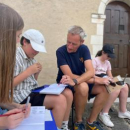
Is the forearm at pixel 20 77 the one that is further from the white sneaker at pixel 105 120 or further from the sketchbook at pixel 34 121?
the white sneaker at pixel 105 120

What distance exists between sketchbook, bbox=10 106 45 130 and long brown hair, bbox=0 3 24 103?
222 mm

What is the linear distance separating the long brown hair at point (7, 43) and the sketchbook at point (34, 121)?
0.22 meters

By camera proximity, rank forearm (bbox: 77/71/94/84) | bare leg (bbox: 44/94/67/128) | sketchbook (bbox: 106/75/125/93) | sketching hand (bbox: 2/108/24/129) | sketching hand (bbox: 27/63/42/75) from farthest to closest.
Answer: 1. sketchbook (bbox: 106/75/125/93)
2. forearm (bbox: 77/71/94/84)
3. sketching hand (bbox: 27/63/42/75)
4. bare leg (bbox: 44/94/67/128)
5. sketching hand (bbox: 2/108/24/129)

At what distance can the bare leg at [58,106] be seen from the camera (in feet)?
5.71

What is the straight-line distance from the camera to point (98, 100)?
2305 millimetres

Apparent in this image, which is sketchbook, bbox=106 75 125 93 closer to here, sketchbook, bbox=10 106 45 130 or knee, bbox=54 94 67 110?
knee, bbox=54 94 67 110

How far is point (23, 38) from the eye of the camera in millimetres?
1939

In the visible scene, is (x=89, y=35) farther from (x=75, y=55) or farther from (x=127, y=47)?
(x=75, y=55)

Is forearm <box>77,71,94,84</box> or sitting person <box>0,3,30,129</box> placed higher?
sitting person <box>0,3,30,129</box>

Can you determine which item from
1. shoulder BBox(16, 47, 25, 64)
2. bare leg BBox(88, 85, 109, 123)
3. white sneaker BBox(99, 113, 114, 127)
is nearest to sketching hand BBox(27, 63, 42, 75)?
shoulder BBox(16, 47, 25, 64)

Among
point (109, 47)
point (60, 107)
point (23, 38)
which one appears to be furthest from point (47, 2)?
point (60, 107)

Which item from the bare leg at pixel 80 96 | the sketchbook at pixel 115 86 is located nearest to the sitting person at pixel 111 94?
the sketchbook at pixel 115 86

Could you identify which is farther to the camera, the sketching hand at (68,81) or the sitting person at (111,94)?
the sitting person at (111,94)

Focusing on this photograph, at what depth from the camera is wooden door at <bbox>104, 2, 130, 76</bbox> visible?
213 inches
